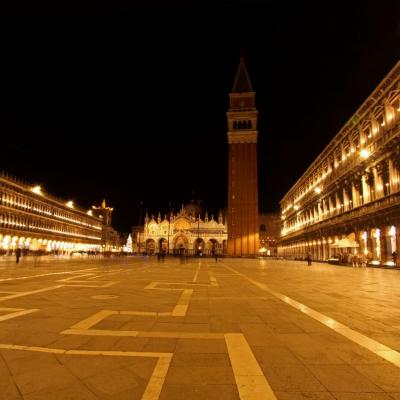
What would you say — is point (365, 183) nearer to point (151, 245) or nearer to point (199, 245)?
point (199, 245)

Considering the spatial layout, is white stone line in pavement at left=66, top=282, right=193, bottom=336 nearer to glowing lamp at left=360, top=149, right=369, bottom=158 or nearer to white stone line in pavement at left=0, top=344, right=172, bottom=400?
white stone line in pavement at left=0, top=344, right=172, bottom=400

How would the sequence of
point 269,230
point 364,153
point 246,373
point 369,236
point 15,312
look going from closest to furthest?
point 246,373, point 15,312, point 369,236, point 364,153, point 269,230

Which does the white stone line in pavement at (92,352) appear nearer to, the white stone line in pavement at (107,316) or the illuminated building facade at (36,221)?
the white stone line in pavement at (107,316)

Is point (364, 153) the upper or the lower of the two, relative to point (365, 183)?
upper

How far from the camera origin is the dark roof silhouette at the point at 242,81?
9269 cm

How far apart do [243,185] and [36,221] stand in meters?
50.5

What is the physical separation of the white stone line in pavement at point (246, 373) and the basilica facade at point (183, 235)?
112 m

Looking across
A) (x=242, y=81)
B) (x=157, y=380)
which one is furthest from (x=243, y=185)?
(x=157, y=380)

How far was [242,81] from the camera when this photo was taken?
9381 centimetres

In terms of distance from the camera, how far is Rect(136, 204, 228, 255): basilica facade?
120 m

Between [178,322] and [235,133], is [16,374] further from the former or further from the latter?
[235,133]

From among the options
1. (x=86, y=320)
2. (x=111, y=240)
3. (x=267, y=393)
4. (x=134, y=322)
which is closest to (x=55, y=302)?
(x=86, y=320)

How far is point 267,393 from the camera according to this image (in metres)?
3.74

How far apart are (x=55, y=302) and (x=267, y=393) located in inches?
296
